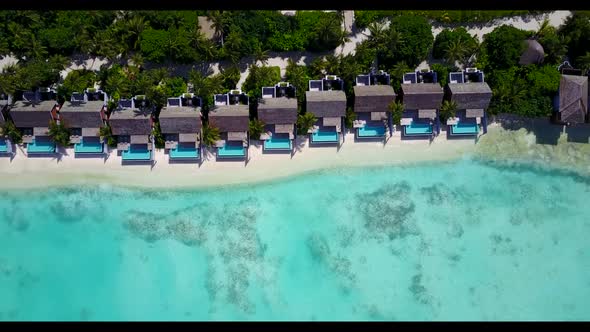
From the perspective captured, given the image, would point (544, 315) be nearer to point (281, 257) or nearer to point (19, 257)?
point (281, 257)

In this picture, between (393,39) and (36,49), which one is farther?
(36,49)

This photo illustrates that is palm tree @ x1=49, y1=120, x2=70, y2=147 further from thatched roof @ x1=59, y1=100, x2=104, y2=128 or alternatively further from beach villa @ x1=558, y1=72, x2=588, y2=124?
beach villa @ x1=558, y1=72, x2=588, y2=124

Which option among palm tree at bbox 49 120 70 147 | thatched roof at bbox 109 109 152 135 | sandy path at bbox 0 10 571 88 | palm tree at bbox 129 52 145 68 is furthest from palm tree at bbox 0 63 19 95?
palm tree at bbox 129 52 145 68

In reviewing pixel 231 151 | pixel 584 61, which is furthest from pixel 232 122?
pixel 584 61

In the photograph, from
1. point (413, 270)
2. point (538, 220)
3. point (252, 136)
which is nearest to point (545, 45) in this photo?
point (538, 220)

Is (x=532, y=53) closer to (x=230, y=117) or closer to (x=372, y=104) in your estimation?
(x=372, y=104)

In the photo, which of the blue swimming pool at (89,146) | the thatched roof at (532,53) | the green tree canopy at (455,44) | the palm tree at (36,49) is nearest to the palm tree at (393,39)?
the green tree canopy at (455,44)

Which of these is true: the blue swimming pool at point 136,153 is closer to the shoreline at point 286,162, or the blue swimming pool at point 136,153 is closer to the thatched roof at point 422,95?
the shoreline at point 286,162
